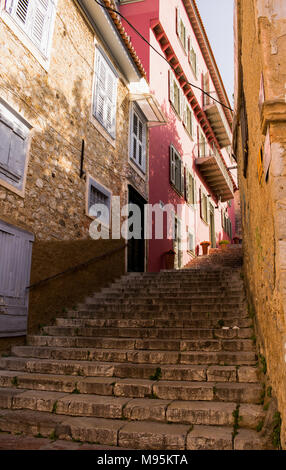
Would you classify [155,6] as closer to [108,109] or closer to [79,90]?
[108,109]

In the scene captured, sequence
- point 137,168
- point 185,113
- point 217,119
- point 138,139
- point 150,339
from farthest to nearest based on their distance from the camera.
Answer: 1. point 217,119
2. point 185,113
3. point 138,139
4. point 137,168
5. point 150,339

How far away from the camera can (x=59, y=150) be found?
7.08 metres

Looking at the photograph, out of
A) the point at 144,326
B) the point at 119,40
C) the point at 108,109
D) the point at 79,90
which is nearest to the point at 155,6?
the point at 119,40

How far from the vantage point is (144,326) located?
5.66 metres

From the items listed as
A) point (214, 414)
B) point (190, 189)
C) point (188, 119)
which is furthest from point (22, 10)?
point (188, 119)

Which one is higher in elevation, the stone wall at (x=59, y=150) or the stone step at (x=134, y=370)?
the stone wall at (x=59, y=150)

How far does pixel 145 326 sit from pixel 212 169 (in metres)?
13.9

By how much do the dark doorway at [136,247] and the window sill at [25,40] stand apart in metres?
4.37

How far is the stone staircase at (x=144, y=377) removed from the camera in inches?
124

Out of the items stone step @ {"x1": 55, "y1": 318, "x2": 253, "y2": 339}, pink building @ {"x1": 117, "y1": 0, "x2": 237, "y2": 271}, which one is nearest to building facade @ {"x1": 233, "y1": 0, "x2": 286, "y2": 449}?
stone step @ {"x1": 55, "y1": 318, "x2": 253, "y2": 339}

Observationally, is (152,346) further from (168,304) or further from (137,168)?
(137,168)

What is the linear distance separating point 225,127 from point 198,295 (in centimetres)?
1554

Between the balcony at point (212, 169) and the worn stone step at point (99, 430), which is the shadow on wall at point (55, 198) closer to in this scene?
the worn stone step at point (99, 430)

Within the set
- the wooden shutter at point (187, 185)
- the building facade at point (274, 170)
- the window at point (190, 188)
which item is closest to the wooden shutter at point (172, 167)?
the wooden shutter at point (187, 185)
